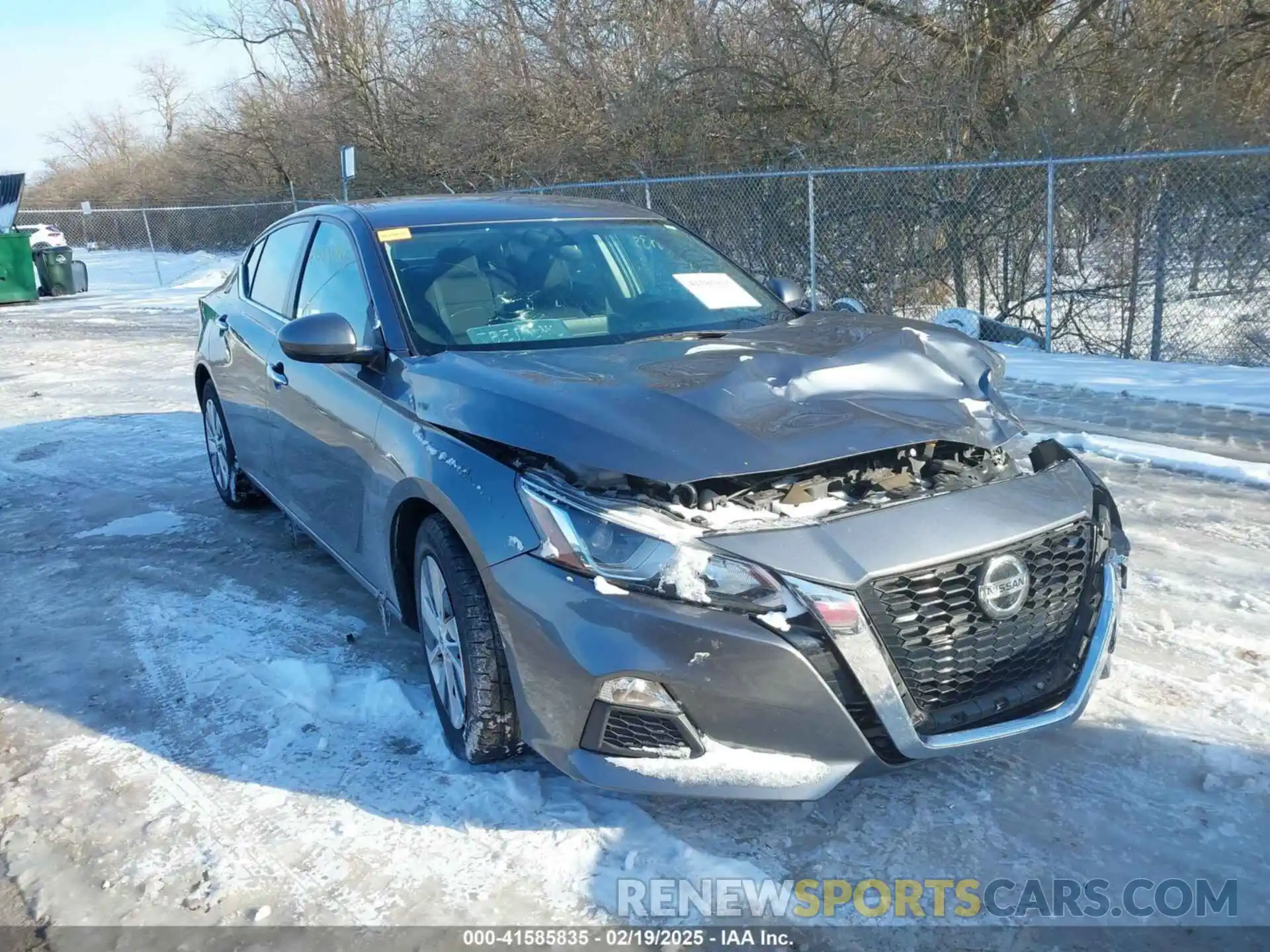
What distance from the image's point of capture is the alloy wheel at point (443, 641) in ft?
10.6

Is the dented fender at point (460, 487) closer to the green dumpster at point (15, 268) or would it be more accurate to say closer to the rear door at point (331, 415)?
the rear door at point (331, 415)

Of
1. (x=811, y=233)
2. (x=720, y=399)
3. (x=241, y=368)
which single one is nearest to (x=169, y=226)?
(x=811, y=233)

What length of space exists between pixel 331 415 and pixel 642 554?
1.85 m

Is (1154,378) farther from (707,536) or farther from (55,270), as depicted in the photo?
(55,270)

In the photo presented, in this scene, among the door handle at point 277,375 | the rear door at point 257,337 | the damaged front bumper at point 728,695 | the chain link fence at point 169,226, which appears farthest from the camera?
the chain link fence at point 169,226

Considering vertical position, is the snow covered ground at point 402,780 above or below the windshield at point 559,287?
below

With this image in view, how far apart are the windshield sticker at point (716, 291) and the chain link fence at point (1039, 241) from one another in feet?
18.4

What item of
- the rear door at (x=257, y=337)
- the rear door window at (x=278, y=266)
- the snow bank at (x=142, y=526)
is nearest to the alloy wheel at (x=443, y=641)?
the rear door at (x=257, y=337)

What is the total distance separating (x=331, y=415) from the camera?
13.2ft

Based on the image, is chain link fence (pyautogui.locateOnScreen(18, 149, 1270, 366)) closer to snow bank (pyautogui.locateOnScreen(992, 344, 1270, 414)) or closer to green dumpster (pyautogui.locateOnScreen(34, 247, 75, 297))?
snow bank (pyautogui.locateOnScreen(992, 344, 1270, 414))

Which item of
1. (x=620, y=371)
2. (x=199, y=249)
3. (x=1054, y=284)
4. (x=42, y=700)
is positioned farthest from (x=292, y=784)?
(x=199, y=249)

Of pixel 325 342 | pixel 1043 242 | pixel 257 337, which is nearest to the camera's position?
pixel 325 342

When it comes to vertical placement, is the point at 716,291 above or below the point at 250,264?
below

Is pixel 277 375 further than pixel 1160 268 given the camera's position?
No
